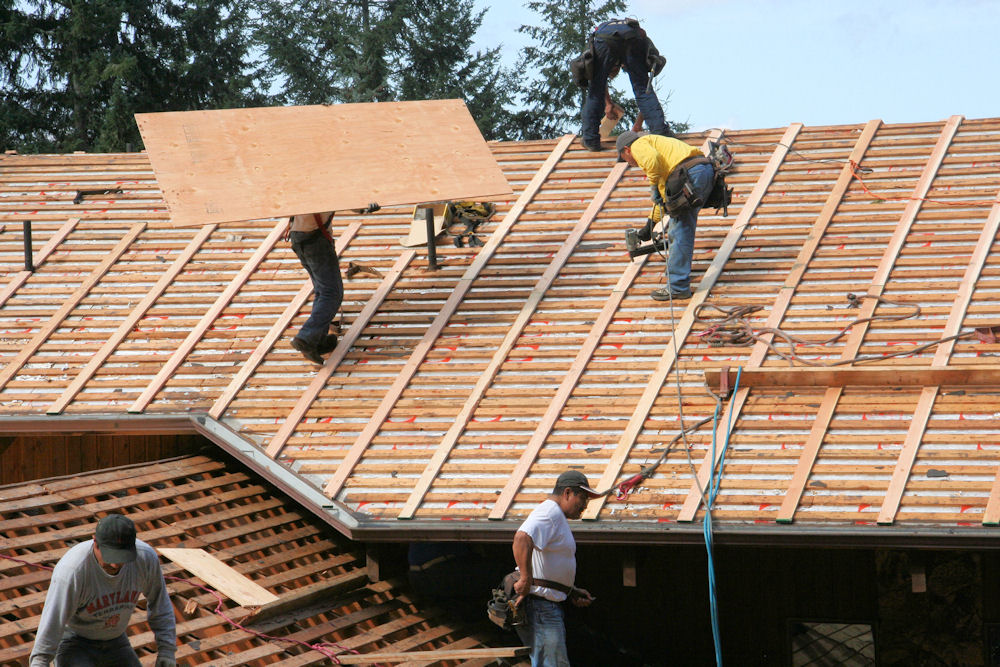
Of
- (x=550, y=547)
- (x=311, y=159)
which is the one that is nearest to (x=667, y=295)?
(x=311, y=159)

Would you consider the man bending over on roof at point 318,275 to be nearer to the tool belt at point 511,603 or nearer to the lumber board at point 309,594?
the lumber board at point 309,594

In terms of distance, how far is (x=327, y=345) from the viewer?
29.6ft

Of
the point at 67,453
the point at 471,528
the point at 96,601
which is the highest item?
the point at 67,453

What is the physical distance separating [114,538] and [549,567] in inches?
89.2

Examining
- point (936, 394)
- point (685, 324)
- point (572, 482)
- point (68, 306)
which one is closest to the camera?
point (572, 482)

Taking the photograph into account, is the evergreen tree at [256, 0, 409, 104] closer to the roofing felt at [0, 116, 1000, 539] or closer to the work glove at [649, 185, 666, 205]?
the roofing felt at [0, 116, 1000, 539]

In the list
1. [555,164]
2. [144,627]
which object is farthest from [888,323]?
[144,627]

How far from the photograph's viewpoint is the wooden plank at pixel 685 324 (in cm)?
741

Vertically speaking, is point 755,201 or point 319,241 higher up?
point 755,201

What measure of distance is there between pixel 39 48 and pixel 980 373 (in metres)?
21.0

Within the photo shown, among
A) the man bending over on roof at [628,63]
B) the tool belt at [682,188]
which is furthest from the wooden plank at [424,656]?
the man bending over on roof at [628,63]

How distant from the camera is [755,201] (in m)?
9.97

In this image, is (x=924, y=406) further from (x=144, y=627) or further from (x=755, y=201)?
(x=144, y=627)

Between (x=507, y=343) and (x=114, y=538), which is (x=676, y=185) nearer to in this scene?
(x=507, y=343)
